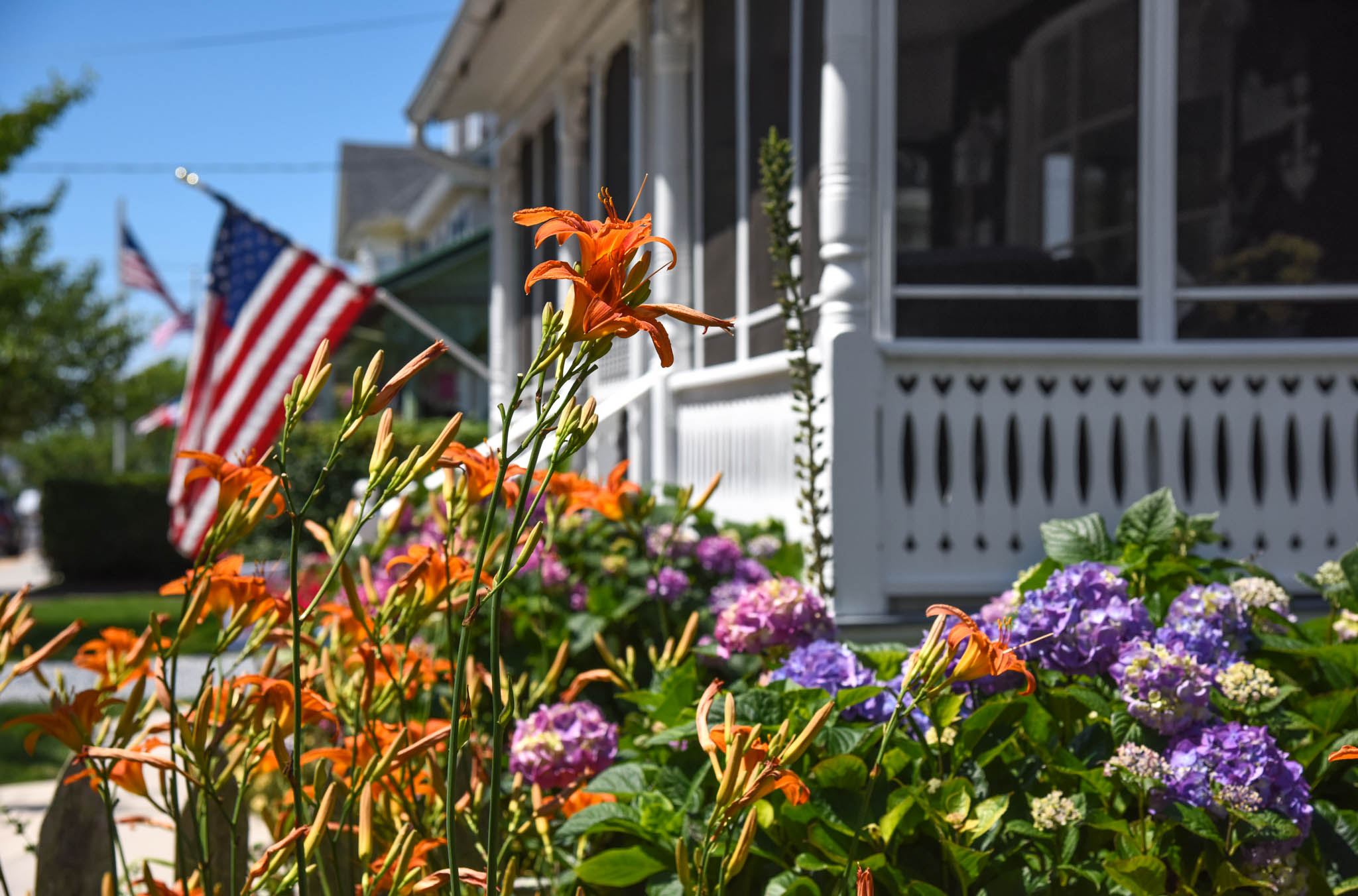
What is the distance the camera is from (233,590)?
1.76 meters

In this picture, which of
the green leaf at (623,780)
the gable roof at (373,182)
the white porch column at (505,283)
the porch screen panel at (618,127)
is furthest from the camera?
the gable roof at (373,182)

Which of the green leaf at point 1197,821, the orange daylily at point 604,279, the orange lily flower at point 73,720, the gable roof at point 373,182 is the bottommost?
the green leaf at point 1197,821

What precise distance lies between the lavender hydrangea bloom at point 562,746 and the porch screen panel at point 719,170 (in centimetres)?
348

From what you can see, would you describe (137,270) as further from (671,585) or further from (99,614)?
(671,585)

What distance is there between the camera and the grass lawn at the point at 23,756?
234 inches

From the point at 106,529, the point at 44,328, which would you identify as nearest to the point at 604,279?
the point at 106,529

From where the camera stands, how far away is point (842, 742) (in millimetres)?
2021

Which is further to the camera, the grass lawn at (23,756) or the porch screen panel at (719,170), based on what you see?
the grass lawn at (23,756)

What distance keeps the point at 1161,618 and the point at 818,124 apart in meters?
2.71

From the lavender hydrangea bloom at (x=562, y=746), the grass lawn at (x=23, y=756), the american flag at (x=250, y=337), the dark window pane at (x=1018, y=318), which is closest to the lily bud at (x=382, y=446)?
the lavender hydrangea bloom at (x=562, y=746)

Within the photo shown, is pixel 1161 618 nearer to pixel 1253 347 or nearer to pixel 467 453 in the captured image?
pixel 467 453

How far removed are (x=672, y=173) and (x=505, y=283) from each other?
13.8 feet

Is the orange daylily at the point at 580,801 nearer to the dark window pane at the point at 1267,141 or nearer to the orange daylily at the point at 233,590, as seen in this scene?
the orange daylily at the point at 233,590

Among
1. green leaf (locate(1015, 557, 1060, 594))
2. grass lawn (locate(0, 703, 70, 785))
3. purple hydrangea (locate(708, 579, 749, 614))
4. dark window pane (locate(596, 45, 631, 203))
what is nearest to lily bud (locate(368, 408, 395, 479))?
green leaf (locate(1015, 557, 1060, 594))
